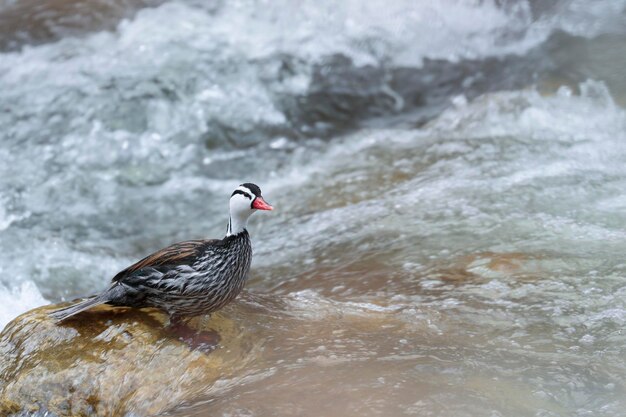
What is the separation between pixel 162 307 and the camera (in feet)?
14.2

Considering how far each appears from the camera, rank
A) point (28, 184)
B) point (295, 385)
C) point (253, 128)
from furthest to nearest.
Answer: point (253, 128) < point (28, 184) < point (295, 385)

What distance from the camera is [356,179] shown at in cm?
771

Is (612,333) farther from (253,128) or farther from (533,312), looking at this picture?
(253,128)

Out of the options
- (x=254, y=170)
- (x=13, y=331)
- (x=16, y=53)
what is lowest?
(x=254, y=170)

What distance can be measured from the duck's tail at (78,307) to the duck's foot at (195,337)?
0.38 metres

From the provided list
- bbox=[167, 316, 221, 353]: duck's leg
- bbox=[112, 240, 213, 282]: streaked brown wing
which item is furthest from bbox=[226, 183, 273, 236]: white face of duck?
bbox=[167, 316, 221, 353]: duck's leg

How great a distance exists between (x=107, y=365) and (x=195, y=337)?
472mm

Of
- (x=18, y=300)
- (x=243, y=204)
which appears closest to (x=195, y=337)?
(x=243, y=204)

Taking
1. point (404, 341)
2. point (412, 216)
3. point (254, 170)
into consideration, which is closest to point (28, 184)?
point (254, 170)

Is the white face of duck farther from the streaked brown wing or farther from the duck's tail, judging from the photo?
the duck's tail

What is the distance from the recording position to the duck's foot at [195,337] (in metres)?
4.34

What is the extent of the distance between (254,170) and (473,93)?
2622 mm

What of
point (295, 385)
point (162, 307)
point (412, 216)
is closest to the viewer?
point (295, 385)

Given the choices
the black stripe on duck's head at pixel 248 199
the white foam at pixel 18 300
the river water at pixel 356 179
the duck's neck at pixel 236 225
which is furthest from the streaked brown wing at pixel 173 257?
the white foam at pixel 18 300
